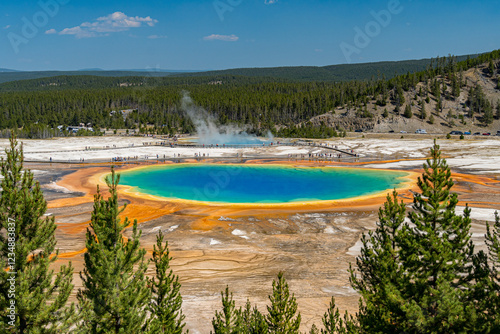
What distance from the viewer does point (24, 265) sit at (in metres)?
10.7

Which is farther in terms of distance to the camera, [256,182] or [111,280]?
[256,182]

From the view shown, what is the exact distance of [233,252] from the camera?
2670 cm

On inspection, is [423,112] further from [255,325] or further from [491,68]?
[255,325]

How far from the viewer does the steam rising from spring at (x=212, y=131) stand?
112 meters

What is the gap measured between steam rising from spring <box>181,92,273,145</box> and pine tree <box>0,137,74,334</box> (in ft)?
309

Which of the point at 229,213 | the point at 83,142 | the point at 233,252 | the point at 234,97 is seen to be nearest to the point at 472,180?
the point at 229,213

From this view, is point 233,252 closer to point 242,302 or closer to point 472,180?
point 242,302

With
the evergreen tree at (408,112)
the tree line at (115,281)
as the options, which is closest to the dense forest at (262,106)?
the evergreen tree at (408,112)

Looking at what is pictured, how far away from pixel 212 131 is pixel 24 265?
123 meters

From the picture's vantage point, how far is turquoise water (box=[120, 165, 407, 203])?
4650cm

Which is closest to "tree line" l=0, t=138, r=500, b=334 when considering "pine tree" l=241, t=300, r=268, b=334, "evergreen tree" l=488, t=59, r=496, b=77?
"pine tree" l=241, t=300, r=268, b=334

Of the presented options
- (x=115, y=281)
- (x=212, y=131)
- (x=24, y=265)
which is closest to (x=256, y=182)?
(x=115, y=281)

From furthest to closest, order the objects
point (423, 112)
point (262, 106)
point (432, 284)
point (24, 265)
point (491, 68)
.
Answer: point (262, 106), point (491, 68), point (423, 112), point (432, 284), point (24, 265)

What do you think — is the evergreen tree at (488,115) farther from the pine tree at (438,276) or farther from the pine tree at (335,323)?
the pine tree at (335,323)
